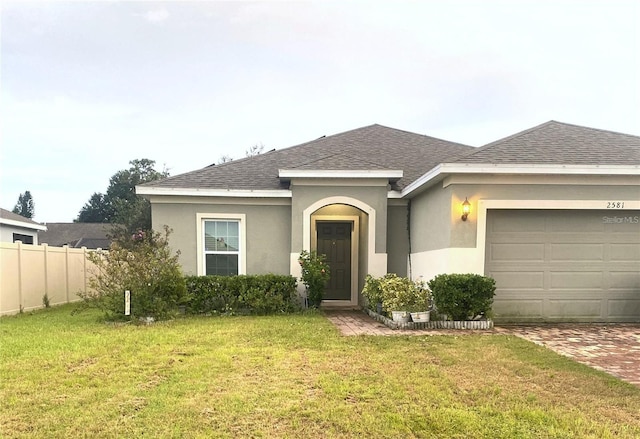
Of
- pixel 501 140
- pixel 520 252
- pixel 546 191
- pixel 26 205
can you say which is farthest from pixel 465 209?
pixel 26 205

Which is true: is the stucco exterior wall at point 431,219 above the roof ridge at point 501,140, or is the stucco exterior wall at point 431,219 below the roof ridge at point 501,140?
below

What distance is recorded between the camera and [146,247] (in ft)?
28.1

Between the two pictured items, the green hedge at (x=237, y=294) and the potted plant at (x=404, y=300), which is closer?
the potted plant at (x=404, y=300)

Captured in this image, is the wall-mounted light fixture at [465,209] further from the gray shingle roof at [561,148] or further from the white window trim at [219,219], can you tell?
the white window trim at [219,219]

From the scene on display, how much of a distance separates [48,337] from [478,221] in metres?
8.12

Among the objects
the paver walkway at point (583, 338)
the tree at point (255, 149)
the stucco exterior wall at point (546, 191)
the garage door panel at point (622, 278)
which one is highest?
the tree at point (255, 149)

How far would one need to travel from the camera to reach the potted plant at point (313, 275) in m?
9.48

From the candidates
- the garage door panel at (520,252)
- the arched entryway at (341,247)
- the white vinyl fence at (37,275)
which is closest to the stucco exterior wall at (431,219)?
the garage door panel at (520,252)

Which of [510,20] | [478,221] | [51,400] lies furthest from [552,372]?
[510,20]

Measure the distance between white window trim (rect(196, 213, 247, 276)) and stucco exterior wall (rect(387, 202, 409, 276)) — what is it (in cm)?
387

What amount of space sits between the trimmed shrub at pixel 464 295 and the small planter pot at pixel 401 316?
2.04 feet

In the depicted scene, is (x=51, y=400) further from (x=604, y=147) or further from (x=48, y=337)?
(x=604, y=147)

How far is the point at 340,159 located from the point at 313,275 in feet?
A: 10.2

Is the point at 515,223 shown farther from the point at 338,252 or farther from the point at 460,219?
the point at 338,252
